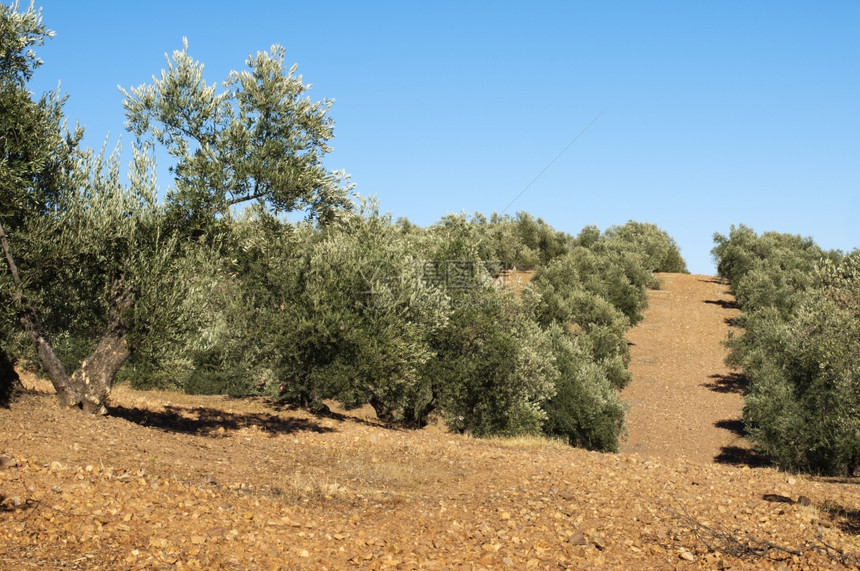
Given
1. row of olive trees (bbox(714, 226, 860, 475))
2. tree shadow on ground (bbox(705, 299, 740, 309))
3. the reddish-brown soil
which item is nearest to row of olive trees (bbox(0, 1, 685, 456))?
the reddish-brown soil

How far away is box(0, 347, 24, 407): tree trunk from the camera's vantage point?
1363 cm

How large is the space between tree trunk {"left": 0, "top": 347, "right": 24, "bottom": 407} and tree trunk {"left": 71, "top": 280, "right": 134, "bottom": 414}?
44.7 inches

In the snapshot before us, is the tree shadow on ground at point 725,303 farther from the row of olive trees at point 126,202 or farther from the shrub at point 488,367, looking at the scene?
the row of olive trees at point 126,202

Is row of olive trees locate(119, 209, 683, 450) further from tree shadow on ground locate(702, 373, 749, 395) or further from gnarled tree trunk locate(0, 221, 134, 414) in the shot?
tree shadow on ground locate(702, 373, 749, 395)

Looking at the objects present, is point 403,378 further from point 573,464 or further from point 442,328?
point 573,464

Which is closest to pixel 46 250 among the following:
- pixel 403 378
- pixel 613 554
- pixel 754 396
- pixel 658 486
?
pixel 403 378

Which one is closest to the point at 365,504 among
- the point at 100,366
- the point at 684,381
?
the point at 100,366

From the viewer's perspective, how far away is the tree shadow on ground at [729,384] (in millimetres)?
50656

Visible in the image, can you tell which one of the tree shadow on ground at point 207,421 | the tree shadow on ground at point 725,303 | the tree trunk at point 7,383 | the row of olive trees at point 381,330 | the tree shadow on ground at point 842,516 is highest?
the tree shadow on ground at point 725,303

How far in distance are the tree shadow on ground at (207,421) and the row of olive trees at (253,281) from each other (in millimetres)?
1295

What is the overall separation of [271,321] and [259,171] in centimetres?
614

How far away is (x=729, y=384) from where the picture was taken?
52.1m

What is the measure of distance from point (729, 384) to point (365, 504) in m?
48.5

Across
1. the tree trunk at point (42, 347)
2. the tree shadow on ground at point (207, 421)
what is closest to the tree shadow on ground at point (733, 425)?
the tree shadow on ground at point (207, 421)
